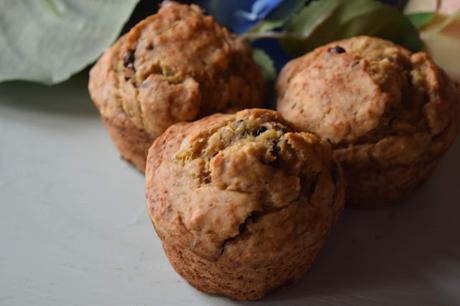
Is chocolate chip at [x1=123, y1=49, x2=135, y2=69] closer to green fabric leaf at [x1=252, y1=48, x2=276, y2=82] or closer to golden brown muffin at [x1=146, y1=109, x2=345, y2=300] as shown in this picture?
golden brown muffin at [x1=146, y1=109, x2=345, y2=300]

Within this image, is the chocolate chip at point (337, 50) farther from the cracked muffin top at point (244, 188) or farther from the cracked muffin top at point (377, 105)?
the cracked muffin top at point (244, 188)

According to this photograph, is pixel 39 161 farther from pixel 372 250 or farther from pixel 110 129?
pixel 372 250

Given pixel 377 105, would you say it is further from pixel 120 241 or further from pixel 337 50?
pixel 120 241

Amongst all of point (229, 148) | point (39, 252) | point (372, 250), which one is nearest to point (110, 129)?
point (39, 252)

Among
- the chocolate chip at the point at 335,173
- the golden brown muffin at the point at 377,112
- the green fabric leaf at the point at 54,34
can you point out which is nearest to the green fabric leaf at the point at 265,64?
the golden brown muffin at the point at 377,112

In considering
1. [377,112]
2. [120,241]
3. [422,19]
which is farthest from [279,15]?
[120,241]
